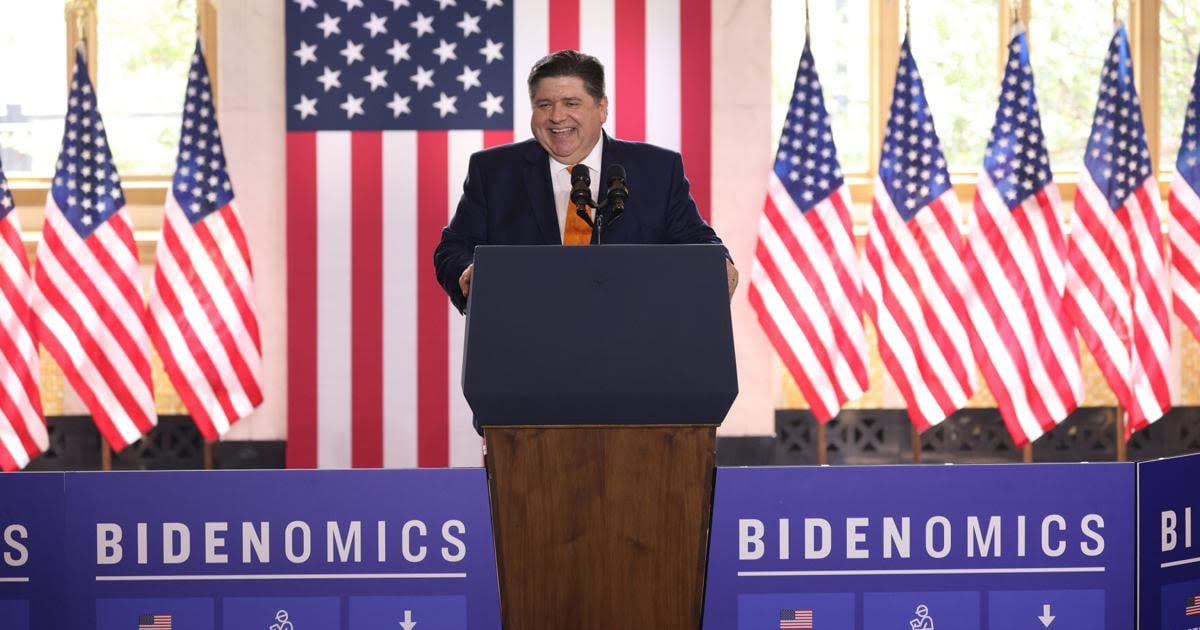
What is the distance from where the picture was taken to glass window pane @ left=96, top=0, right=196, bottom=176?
280 inches

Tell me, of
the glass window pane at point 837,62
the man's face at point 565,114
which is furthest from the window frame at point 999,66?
the man's face at point 565,114

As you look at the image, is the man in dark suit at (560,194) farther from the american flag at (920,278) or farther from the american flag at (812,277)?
the american flag at (920,278)

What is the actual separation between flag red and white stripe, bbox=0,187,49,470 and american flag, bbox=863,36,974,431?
4.26m

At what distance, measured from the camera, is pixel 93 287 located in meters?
6.02

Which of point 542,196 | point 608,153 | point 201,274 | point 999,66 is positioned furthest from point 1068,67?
point 542,196

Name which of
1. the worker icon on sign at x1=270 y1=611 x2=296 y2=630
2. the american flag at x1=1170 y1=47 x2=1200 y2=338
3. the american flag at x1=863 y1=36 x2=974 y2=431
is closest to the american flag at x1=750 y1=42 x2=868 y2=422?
the american flag at x1=863 y1=36 x2=974 y2=431

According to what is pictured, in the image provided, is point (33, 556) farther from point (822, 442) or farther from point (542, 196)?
point (822, 442)

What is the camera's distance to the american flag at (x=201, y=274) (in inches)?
241

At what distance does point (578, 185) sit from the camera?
87.1 inches

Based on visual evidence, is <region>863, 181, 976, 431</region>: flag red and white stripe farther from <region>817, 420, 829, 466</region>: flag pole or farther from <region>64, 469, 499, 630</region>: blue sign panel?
<region>64, 469, 499, 630</region>: blue sign panel

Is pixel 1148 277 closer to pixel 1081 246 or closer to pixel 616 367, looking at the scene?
pixel 1081 246

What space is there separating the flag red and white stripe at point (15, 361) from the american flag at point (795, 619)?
4.84 m

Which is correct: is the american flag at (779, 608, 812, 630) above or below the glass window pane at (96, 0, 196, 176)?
below

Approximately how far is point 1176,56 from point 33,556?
273 inches
